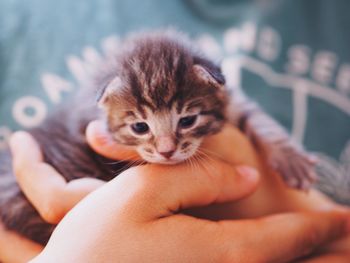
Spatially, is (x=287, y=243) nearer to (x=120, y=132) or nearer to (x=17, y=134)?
(x=120, y=132)

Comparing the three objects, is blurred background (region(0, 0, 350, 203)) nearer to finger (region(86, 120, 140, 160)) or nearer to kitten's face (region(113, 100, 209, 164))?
finger (region(86, 120, 140, 160))

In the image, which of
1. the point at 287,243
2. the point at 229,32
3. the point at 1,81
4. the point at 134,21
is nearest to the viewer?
the point at 287,243

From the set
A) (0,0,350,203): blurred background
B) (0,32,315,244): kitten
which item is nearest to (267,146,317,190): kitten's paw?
(0,32,315,244): kitten

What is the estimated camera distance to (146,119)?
3.66 ft

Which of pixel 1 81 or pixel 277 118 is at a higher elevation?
pixel 1 81

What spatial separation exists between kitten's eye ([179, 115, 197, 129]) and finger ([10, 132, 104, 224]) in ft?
0.92

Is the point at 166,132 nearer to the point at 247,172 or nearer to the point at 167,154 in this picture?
the point at 167,154

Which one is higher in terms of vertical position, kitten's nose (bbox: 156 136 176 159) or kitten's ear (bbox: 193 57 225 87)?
kitten's ear (bbox: 193 57 225 87)

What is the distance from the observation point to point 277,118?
5.98 ft

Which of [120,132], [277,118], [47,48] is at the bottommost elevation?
[277,118]

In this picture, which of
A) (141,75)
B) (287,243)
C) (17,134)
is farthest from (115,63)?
(287,243)

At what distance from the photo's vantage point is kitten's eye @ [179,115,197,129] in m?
1.13

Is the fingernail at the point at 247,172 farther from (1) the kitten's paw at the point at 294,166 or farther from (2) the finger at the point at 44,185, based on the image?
(2) the finger at the point at 44,185

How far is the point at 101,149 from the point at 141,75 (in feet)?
0.93
